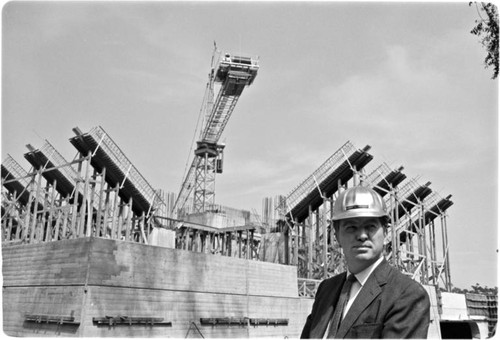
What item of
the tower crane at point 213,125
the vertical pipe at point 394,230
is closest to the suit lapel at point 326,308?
the vertical pipe at point 394,230

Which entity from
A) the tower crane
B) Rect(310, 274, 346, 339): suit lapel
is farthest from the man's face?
the tower crane

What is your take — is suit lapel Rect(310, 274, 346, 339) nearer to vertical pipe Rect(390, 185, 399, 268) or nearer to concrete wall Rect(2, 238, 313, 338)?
concrete wall Rect(2, 238, 313, 338)

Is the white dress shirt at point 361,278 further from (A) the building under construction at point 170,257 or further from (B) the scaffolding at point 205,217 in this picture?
(B) the scaffolding at point 205,217

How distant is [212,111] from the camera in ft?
144

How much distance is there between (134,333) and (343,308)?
12519mm

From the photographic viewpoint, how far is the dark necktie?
268cm

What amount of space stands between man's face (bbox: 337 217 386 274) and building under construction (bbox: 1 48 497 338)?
38.3ft

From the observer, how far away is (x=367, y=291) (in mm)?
2600

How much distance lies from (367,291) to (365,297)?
0.03m

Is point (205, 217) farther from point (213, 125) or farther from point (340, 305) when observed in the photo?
point (340, 305)

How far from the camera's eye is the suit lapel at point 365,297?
8.39 ft

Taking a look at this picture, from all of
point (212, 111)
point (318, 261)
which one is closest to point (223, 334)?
point (318, 261)

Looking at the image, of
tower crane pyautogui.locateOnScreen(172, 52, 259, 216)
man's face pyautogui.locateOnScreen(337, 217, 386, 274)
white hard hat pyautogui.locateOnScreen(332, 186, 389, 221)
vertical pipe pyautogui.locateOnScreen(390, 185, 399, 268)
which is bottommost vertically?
man's face pyautogui.locateOnScreen(337, 217, 386, 274)

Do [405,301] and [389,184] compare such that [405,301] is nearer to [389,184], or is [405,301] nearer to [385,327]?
[385,327]
